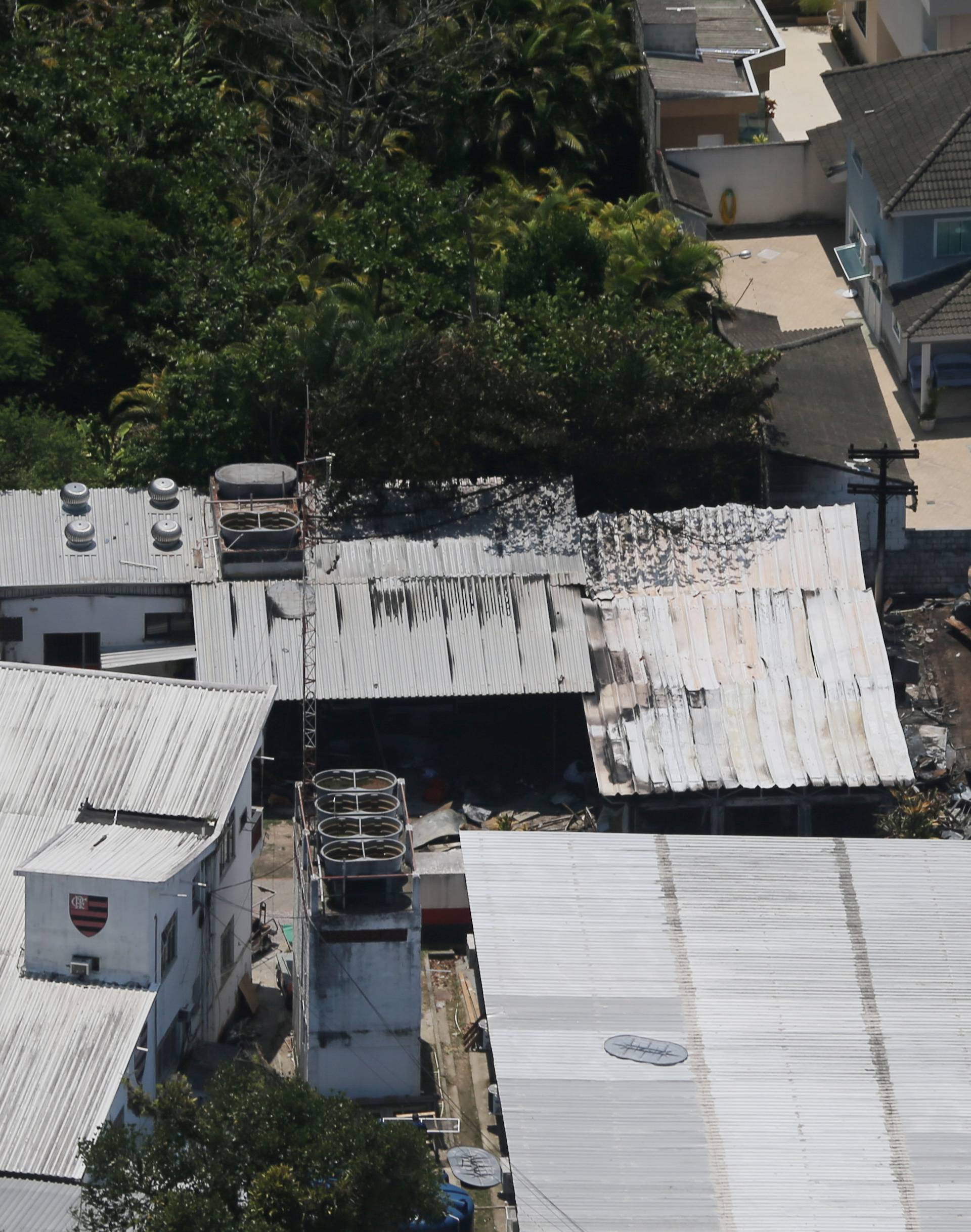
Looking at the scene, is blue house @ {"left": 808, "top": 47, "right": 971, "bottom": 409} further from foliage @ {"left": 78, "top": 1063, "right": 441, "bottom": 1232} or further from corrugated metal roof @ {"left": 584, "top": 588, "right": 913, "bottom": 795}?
foliage @ {"left": 78, "top": 1063, "right": 441, "bottom": 1232}

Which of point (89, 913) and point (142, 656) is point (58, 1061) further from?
point (142, 656)

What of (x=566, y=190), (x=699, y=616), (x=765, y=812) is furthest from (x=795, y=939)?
(x=566, y=190)

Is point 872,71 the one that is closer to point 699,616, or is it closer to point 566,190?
point 566,190

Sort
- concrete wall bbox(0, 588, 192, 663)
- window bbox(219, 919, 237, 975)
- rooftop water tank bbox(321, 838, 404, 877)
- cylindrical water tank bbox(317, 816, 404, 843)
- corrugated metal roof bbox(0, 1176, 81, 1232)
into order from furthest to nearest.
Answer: concrete wall bbox(0, 588, 192, 663) → window bbox(219, 919, 237, 975) → cylindrical water tank bbox(317, 816, 404, 843) → rooftop water tank bbox(321, 838, 404, 877) → corrugated metal roof bbox(0, 1176, 81, 1232)

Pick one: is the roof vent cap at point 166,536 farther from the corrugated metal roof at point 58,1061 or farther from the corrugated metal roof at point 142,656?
the corrugated metal roof at point 58,1061

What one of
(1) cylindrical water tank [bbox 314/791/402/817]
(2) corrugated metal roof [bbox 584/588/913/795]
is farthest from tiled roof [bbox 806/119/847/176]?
(1) cylindrical water tank [bbox 314/791/402/817]

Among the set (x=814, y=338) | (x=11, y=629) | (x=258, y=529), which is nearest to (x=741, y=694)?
(x=258, y=529)
